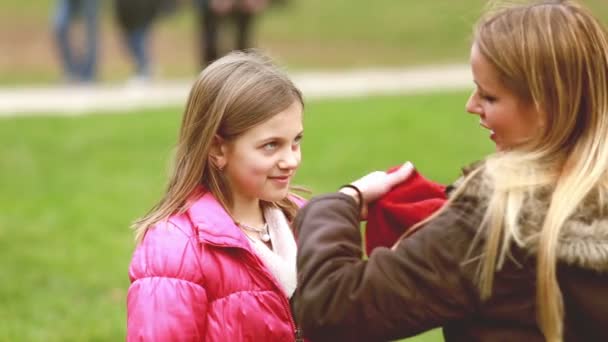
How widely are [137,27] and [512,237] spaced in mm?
11317

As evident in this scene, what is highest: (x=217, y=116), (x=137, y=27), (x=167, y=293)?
(x=217, y=116)

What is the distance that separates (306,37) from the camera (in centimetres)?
1944

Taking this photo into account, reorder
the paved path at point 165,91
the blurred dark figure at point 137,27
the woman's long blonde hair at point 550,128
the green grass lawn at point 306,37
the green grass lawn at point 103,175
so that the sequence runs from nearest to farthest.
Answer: the woman's long blonde hair at point 550,128
the green grass lawn at point 103,175
the paved path at point 165,91
the blurred dark figure at point 137,27
the green grass lawn at point 306,37

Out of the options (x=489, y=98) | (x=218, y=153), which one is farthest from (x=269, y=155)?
(x=489, y=98)

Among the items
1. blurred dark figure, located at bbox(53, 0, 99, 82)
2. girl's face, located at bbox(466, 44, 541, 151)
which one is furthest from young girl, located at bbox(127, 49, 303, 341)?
blurred dark figure, located at bbox(53, 0, 99, 82)

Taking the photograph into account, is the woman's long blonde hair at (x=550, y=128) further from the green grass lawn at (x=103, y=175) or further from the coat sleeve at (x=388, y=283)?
the green grass lawn at (x=103, y=175)

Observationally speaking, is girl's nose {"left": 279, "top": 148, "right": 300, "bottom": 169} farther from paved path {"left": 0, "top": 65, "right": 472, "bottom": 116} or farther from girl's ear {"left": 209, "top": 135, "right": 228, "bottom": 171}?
paved path {"left": 0, "top": 65, "right": 472, "bottom": 116}

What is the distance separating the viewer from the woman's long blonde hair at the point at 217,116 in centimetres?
295

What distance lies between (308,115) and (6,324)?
5360 mm

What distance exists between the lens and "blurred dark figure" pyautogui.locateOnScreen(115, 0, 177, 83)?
13.0m

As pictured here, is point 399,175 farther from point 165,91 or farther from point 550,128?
point 165,91

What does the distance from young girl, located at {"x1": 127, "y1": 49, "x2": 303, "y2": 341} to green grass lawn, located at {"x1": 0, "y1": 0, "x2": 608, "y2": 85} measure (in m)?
11.4

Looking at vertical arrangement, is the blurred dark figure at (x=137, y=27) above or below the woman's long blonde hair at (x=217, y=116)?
below

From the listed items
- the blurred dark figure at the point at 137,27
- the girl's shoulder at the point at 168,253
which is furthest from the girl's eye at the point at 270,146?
the blurred dark figure at the point at 137,27
